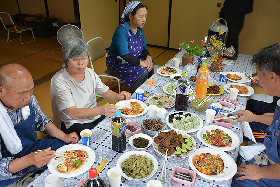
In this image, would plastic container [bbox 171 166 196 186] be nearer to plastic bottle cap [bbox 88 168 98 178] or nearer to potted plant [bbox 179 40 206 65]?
plastic bottle cap [bbox 88 168 98 178]

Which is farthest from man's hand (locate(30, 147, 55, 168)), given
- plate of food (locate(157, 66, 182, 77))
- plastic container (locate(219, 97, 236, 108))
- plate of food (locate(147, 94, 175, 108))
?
plate of food (locate(157, 66, 182, 77))

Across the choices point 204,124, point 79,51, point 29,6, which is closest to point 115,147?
point 204,124

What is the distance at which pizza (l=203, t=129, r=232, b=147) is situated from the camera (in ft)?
4.73

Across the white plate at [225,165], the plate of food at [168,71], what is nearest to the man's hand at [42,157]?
the white plate at [225,165]

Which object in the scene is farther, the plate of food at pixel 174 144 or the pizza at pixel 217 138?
the pizza at pixel 217 138

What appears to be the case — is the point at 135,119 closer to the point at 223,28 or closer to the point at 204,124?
the point at 204,124

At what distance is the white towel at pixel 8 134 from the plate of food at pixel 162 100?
1.10 metres

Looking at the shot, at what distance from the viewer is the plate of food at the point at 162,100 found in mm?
1884

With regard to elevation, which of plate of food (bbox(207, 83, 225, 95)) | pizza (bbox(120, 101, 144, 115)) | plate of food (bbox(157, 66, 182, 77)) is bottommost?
pizza (bbox(120, 101, 144, 115))

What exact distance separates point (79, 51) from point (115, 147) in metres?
0.92

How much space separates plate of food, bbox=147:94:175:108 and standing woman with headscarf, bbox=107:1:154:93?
109 cm

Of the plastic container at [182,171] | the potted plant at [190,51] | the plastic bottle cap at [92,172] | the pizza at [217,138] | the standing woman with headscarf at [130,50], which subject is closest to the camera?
the plastic bottle cap at [92,172]

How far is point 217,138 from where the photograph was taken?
1479 millimetres

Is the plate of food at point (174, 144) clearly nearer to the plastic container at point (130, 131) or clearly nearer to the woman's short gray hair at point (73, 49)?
the plastic container at point (130, 131)
